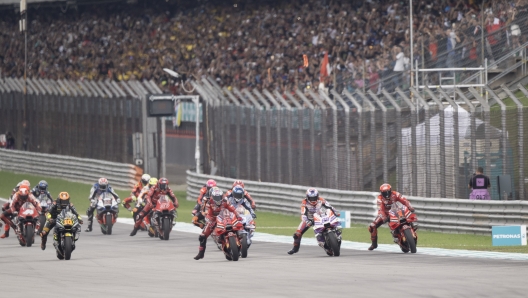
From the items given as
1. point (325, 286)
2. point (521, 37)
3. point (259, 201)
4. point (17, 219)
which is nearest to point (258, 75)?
point (259, 201)

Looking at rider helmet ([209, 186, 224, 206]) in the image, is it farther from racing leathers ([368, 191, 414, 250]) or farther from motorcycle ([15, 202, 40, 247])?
motorcycle ([15, 202, 40, 247])

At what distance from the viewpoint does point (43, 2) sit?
5788 centimetres

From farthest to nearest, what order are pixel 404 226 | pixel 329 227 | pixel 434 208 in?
pixel 434 208
pixel 404 226
pixel 329 227

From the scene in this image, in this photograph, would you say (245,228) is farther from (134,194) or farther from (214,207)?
(134,194)

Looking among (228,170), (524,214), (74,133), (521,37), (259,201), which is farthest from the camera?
(74,133)

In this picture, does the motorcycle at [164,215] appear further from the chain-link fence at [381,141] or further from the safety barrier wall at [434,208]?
the chain-link fence at [381,141]

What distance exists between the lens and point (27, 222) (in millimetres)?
24703

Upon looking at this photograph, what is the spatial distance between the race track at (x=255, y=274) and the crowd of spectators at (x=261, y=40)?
8596mm

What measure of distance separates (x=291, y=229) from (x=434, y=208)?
3.99 meters

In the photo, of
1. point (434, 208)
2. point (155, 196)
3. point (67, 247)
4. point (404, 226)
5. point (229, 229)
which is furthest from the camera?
point (155, 196)

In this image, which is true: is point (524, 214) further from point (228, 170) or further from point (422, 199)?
point (228, 170)

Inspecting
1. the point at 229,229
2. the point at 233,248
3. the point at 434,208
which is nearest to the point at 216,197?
the point at 229,229

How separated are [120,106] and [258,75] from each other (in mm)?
4917

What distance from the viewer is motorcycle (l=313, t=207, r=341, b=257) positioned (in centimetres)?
2047
